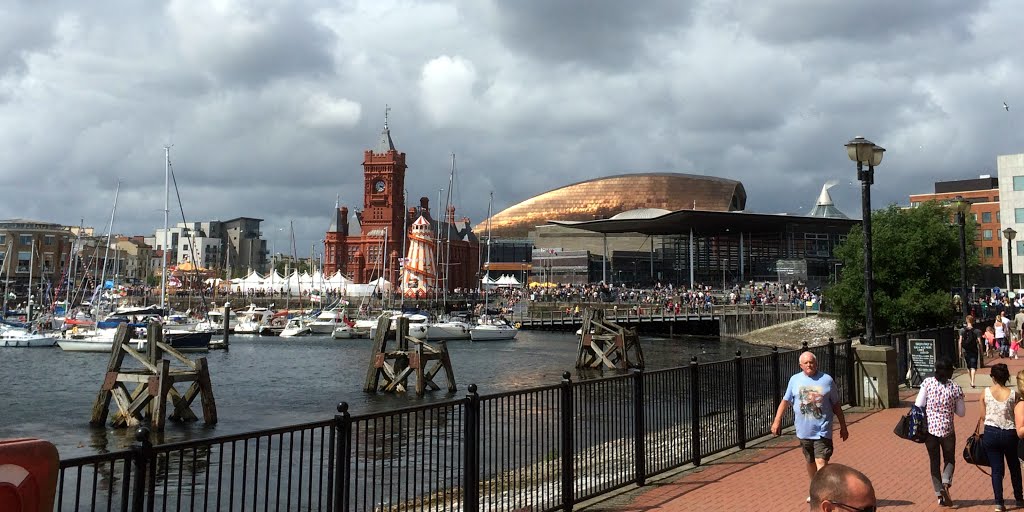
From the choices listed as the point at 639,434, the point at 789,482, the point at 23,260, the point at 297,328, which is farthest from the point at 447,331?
the point at 23,260

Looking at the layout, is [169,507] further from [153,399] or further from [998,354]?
[998,354]

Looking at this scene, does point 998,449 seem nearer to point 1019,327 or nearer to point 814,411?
point 814,411

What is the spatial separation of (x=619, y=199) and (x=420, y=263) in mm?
71927

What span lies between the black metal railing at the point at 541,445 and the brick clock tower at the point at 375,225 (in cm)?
10154

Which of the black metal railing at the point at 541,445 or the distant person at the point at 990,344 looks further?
the distant person at the point at 990,344

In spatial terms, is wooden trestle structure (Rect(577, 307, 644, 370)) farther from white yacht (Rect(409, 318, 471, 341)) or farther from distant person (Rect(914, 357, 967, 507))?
distant person (Rect(914, 357, 967, 507))

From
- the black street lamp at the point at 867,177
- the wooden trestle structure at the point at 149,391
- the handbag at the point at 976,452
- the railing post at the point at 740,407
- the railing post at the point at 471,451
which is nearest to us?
the railing post at the point at 471,451

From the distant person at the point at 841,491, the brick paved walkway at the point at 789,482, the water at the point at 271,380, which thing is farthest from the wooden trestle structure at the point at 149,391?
the distant person at the point at 841,491

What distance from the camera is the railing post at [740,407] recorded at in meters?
12.1

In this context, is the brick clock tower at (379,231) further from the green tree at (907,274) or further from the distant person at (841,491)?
the distant person at (841,491)

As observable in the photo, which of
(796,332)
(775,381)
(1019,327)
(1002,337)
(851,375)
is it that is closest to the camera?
(775,381)

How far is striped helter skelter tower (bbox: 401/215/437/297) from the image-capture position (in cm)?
10194

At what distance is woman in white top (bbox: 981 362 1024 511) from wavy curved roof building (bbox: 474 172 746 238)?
476ft

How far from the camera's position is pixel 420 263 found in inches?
4055
